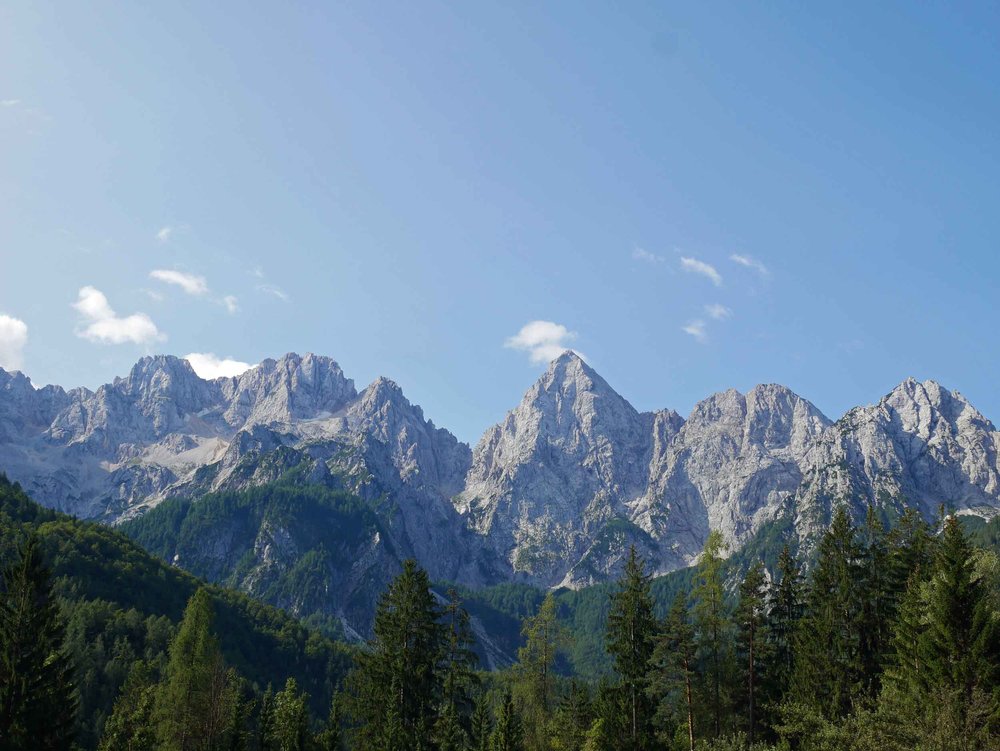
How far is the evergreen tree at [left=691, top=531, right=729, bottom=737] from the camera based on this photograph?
72.8 m

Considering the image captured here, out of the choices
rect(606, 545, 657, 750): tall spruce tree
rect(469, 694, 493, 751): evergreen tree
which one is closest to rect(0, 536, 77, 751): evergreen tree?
rect(469, 694, 493, 751): evergreen tree

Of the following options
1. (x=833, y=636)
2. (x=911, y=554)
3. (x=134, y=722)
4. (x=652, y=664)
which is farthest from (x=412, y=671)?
(x=911, y=554)

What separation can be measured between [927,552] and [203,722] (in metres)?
72.2

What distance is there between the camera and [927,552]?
73375 mm

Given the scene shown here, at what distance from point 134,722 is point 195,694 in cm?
629

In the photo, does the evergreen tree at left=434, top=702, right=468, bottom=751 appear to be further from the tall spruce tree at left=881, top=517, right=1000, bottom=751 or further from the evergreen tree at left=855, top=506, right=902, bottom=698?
the evergreen tree at left=855, top=506, right=902, bottom=698

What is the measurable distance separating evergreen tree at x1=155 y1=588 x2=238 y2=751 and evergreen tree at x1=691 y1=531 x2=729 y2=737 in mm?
49568

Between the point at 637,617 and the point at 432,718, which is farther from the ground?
the point at 637,617

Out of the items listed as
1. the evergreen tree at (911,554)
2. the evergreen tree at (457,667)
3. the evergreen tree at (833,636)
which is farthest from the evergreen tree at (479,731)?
the evergreen tree at (911,554)

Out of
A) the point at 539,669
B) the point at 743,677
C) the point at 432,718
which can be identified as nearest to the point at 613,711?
the point at 539,669

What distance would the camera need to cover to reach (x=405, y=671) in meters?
70.0

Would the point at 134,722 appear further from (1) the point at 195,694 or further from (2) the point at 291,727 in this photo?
(2) the point at 291,727

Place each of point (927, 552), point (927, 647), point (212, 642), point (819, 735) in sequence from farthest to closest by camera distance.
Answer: point (212, 642) < point (927, 552) < point (927, 647) < point (819, 735)

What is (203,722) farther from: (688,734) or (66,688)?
(688,734)
